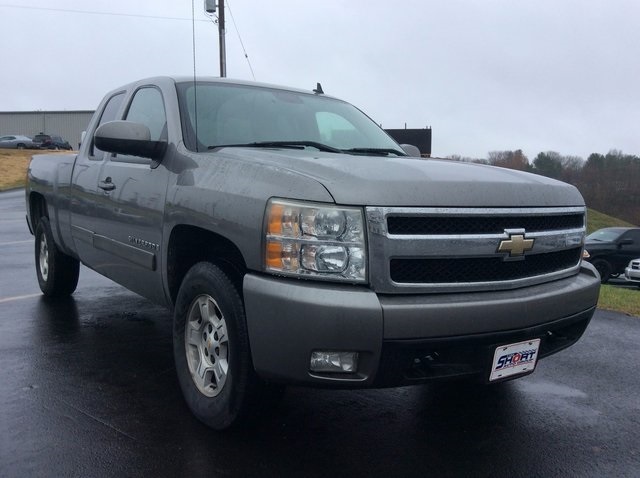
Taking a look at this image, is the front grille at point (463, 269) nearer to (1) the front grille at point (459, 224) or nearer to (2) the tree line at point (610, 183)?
(1) the front grille at point (459, 224)

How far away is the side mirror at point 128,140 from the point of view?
3805mm

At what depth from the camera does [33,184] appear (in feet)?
21.4

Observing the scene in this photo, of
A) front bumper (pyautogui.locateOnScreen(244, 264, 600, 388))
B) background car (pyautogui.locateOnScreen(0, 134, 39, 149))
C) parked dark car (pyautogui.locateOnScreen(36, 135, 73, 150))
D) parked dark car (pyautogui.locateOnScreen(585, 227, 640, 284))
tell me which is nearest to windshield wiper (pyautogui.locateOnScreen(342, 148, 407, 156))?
front bumper (pyautogui.locateOnScreen(244, 264, 600, 388))

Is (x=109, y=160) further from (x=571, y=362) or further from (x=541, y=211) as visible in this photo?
(x=571, y=362)

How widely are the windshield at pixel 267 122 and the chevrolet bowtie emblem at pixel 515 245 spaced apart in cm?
137

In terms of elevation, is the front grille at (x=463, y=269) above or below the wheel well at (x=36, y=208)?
above

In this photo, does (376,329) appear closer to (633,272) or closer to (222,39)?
(633,272)

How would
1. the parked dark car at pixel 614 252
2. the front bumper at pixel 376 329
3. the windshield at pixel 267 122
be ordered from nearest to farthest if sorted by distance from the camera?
the front bumper at pixel 376 329
the windshield at pixel 267 122
the parked dark car at pixel 614 252

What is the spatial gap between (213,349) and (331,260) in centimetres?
97

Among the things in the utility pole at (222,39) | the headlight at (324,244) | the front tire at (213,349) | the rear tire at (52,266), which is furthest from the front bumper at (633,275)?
the headlight at (324,244)

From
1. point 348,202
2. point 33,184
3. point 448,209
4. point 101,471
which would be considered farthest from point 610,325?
point 33,184

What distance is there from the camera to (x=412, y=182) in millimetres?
2939

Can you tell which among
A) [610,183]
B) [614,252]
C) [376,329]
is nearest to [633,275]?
[614,252]

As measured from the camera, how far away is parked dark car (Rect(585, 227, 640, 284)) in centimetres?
1762
